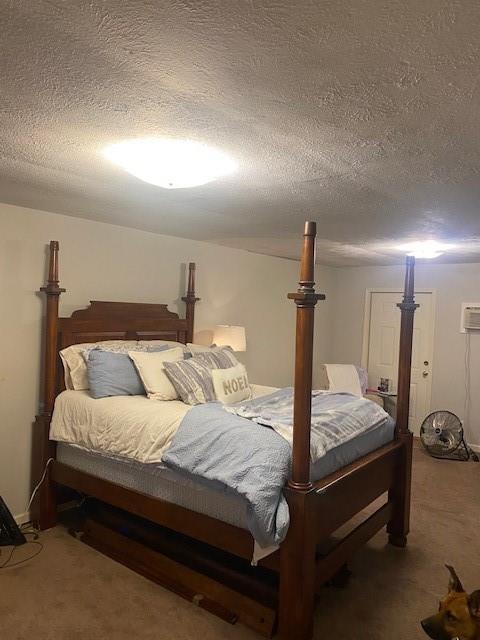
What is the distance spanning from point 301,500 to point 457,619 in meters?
0.72

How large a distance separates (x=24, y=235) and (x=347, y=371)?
3.85 metres

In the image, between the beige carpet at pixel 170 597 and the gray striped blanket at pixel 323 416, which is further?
the gray striped blanket at pixel 323 416

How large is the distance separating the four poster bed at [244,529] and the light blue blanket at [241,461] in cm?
8

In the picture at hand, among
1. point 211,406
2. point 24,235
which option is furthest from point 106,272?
point 211,406

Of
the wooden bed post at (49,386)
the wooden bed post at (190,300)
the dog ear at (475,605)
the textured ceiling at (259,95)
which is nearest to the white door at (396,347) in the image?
the wooden bed post at (190,300)

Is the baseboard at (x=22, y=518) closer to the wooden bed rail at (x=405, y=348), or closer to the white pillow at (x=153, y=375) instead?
the white pillow at (x=153, y=375)

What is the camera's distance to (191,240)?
14.7 ft

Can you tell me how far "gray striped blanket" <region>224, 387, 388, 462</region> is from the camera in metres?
2.46

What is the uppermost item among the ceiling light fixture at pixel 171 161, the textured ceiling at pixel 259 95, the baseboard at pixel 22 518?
the textured ceiling at pixel 259 95

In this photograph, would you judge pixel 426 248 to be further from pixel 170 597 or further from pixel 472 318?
pixel 170 597

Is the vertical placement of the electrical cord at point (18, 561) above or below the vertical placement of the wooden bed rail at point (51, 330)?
below

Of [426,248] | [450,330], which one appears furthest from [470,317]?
[426,248]

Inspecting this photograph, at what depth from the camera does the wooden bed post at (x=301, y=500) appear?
84.7 inches

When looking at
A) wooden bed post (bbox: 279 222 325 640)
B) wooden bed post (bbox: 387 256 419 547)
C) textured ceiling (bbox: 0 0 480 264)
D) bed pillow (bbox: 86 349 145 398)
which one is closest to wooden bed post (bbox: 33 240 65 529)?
bed pillow (bbox: 86 349 145 398)
